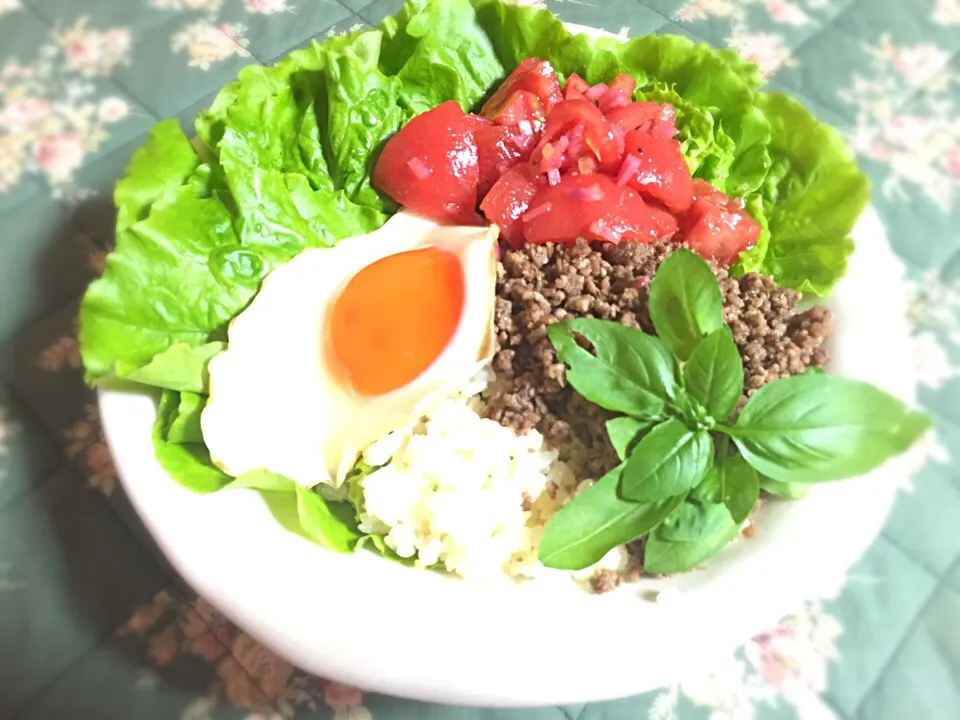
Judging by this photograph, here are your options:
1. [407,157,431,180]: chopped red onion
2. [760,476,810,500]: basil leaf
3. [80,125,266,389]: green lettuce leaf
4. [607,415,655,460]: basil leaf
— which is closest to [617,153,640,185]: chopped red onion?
Answer: [407,157,431,180]: chopped red onion

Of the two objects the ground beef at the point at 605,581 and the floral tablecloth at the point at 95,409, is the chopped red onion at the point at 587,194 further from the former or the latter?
the floral tablecloth at the point at 95,409

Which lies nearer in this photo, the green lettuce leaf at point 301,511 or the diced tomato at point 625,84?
the green lettuce leaf at point 301,511

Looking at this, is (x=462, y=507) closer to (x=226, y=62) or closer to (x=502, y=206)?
(x=502, y=206)

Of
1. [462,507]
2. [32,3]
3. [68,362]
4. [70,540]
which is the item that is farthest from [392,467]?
[32,3]

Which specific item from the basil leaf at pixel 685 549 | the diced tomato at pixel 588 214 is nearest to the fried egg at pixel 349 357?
the diced tomato at pixel 588 214

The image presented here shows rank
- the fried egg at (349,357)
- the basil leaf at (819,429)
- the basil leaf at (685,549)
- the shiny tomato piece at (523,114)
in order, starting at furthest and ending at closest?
the shiny tomato piece at (523,114), the fried egg at (349,357), the basil leaf at (685,549), the basil leaf at (819,429)

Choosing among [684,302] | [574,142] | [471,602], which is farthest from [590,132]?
[471,602]
